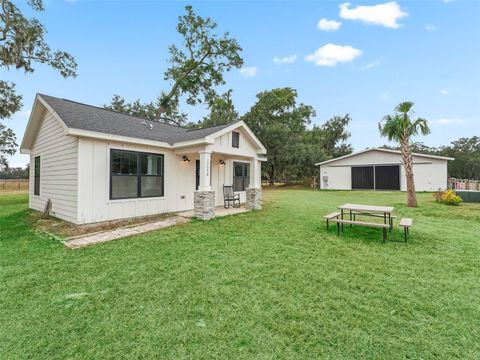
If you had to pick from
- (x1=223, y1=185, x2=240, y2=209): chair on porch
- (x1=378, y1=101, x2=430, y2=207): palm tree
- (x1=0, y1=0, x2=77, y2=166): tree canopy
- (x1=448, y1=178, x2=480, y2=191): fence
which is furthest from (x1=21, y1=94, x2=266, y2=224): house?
(x1=448, y1=178, x2=480, y2=191): fence

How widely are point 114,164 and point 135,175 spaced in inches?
27.7

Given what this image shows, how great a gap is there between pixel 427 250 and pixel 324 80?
46.8 ft

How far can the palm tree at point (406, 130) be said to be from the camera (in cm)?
1037

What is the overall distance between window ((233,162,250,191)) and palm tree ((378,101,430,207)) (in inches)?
281

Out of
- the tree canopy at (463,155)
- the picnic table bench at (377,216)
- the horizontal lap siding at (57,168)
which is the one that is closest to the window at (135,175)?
the horizontal lap siding at (57,168)

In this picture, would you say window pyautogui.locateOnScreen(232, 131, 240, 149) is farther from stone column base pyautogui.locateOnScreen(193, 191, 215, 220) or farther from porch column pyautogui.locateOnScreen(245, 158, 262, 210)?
stone column base pyautogui.locateOnScreen(193, 191, 215, 220)

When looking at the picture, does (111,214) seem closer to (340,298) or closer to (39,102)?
(39,102)

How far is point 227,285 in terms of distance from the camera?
323 cm

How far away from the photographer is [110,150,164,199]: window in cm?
684

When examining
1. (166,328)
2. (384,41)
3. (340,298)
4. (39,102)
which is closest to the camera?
(166,328)

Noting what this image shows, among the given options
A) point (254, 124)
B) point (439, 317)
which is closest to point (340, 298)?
point (439, 317)

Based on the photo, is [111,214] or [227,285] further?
[111,214]

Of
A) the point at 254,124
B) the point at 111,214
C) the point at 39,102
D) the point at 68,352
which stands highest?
the point at 254,124

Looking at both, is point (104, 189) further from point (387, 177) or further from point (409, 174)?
point (387, 177)
